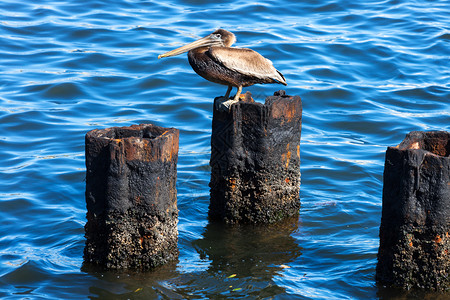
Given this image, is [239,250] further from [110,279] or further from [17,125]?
[17,125]

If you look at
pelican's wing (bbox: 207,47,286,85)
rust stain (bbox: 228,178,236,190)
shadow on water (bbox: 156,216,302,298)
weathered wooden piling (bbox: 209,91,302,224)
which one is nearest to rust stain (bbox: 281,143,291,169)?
weathered wooden piling (bbox: 209,91,302,224)

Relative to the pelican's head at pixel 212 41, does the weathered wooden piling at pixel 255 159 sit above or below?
below

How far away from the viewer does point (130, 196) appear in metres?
5.57

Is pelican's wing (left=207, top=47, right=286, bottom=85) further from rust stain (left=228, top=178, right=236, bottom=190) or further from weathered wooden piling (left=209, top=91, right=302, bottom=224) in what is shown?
rust stain (left=228, top=178, right=236, bottom=190)

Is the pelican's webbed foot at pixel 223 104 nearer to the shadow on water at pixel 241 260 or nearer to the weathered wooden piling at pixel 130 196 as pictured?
the weathered wooden piling at pixel 130 196

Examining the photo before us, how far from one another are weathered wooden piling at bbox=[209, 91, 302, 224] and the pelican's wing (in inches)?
14.3

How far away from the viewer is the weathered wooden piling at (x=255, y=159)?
6590 millimetres

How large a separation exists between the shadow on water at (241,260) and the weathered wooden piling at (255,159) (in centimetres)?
18

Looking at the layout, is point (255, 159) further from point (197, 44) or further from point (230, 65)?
point (197, 44)

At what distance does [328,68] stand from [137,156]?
8492 millimetres

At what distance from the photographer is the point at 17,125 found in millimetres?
10281

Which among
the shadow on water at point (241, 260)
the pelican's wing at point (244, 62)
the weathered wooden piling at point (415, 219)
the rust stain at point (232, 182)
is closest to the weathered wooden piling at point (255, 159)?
the rust stain at point (232, 182)

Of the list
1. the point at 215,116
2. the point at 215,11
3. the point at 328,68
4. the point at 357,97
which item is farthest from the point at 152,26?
the point at 215,116

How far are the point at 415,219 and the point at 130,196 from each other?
2.46 m
